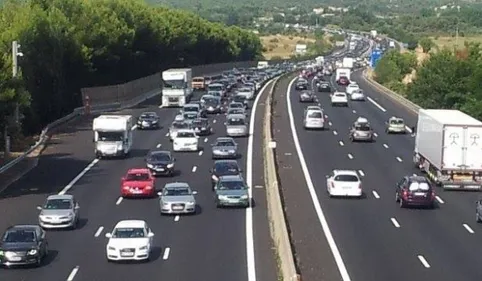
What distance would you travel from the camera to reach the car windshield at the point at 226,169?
178ft

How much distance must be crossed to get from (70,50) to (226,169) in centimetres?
5383

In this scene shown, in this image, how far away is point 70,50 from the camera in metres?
105

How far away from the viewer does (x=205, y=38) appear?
186 metres

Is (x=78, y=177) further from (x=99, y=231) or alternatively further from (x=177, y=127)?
(x=177, y=127)

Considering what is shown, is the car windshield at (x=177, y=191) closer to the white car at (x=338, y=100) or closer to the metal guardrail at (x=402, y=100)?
the metal guardrail at (x=402, y=100)

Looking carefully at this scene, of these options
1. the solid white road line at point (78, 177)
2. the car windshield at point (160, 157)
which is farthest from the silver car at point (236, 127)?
the car windshield at point (160, 157)

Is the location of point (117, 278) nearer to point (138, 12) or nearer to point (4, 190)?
point (4, 190)

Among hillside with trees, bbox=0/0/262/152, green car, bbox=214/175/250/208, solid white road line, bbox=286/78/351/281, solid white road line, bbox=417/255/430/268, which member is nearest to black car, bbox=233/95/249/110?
hillside with trees, bbox=0/0/262/152

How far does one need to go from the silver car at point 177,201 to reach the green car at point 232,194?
170cm

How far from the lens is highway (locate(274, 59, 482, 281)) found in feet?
114

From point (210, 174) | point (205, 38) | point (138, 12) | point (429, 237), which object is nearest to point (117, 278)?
point (429, 237)

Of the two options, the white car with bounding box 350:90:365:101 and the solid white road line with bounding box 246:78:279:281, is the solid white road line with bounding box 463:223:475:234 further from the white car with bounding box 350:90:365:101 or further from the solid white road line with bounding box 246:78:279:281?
the white car with bounding box 350:90:365:101

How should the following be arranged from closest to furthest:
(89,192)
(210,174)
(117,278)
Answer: (117,278) → (89,192) → (210,174)

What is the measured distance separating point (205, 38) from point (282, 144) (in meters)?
116
